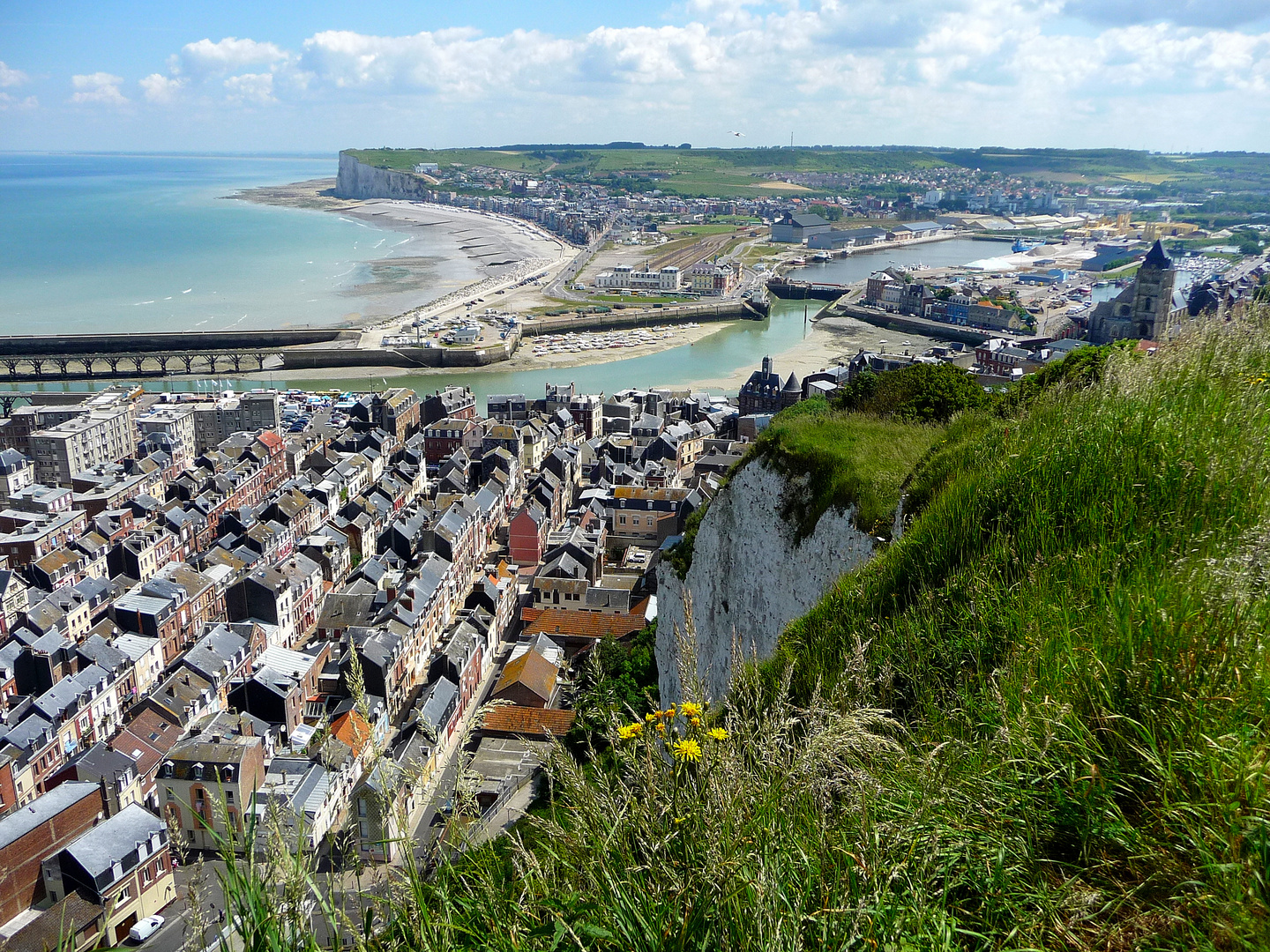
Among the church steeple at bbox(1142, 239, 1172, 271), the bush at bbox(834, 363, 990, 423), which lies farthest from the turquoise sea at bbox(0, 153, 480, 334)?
the bush at bbox(834, 363, 990, 423)

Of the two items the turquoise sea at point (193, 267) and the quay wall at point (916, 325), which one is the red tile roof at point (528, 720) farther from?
the turquoise sea at point (193, 267)

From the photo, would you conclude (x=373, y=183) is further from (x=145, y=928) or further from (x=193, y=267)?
(x=145, y=928)

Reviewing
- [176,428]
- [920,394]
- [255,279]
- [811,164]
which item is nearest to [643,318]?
[176,428]

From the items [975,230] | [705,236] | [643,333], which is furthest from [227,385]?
[975,230]

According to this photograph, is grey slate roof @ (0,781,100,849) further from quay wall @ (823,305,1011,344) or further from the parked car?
quay wall @ (823,305,1011,344)

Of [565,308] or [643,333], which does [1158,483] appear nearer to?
[643,333]

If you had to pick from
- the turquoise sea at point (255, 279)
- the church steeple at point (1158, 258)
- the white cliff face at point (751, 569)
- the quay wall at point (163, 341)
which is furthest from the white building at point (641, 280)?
the white cliff face at point (751, 569)
